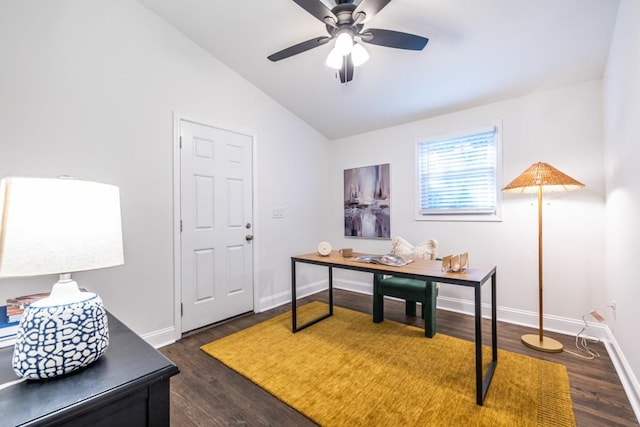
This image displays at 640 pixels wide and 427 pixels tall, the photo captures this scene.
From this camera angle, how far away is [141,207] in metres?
2.46

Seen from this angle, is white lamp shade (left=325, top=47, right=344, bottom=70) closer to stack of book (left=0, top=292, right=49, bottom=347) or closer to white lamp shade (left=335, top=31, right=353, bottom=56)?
white lamp shade (left=335, top=31, right=353, bottom=56)

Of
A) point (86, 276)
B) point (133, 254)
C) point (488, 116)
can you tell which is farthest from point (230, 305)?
point (488, 116)

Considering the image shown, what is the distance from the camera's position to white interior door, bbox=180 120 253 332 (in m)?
2.78

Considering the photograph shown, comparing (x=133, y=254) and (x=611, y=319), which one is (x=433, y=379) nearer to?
(x=611, y=319)

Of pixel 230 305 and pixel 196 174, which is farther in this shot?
pixel 230 305

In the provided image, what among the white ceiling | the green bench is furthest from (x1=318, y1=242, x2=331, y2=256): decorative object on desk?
the white ceiling

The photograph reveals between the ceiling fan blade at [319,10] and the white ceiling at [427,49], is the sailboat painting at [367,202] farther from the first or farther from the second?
the ceiling fan blade at [319,10]

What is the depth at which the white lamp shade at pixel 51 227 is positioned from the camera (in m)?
0.77

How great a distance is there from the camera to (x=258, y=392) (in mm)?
1887

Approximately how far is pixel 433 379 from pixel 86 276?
2.60m

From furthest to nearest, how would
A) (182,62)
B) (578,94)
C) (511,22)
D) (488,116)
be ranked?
(488,116) < (182,62) < (578,94) < (511,22)

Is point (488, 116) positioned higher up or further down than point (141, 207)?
higher up

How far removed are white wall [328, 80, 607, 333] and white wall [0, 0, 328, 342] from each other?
238cm

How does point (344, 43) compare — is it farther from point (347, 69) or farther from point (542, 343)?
point (542, 343)
